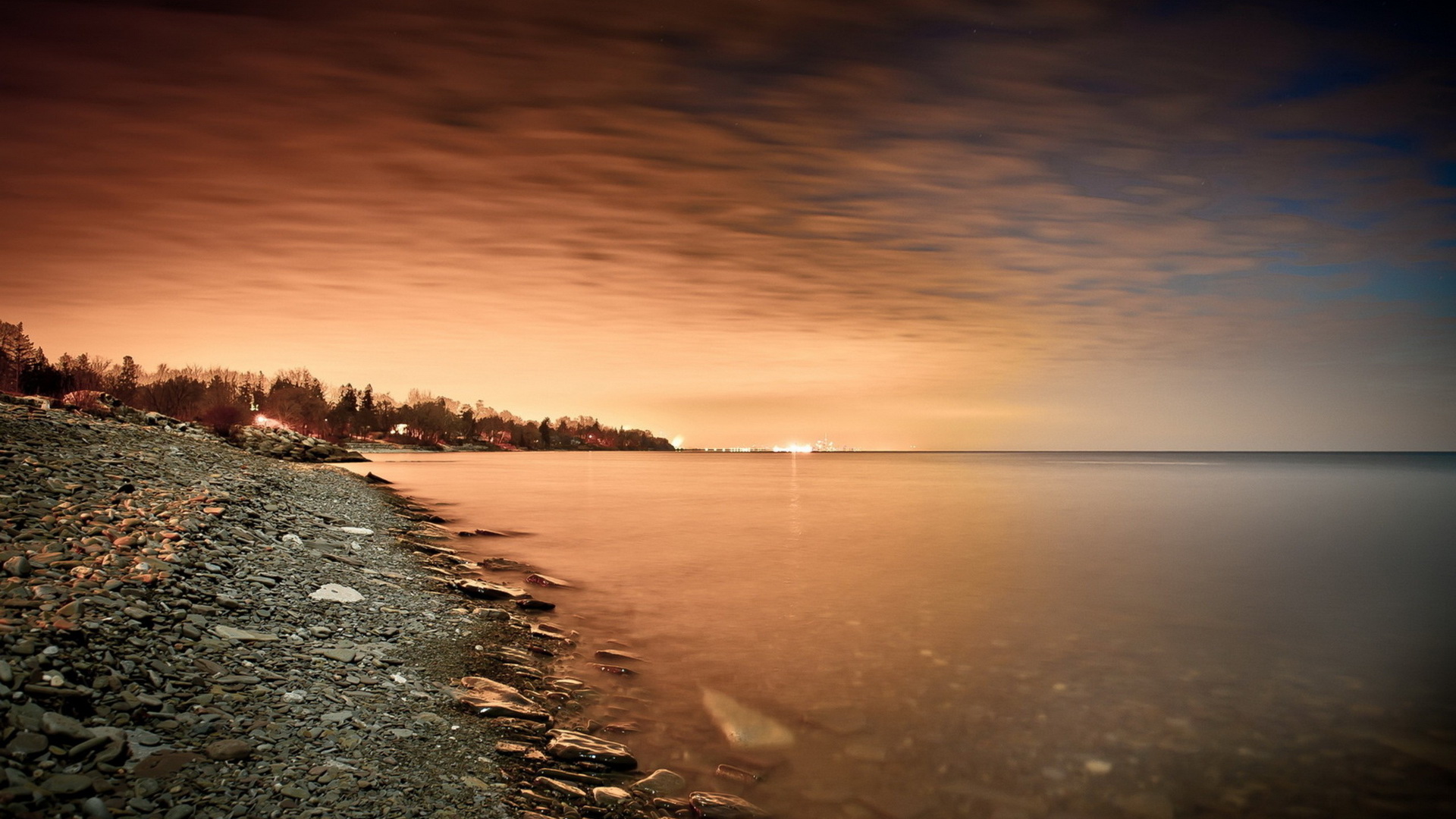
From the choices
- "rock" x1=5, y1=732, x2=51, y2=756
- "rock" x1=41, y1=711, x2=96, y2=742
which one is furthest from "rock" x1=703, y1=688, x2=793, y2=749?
"rock" x1=5, y1=732, x2=51, y2=756

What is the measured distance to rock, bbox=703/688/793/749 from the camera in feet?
23.5

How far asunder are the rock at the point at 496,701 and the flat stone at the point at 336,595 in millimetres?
3075

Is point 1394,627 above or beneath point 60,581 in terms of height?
beneath

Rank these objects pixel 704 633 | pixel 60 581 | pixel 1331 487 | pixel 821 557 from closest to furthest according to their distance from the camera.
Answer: pixel 60 581 → pixel 704 633 → pixel 821 557 → pixel 1331 487

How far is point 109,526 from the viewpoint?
27.5 ft

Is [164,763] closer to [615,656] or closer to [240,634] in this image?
[240,634]

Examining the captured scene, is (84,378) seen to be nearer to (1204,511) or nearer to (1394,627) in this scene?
(1394,627)

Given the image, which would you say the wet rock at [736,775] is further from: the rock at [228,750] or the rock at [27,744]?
the rock at [27,744]

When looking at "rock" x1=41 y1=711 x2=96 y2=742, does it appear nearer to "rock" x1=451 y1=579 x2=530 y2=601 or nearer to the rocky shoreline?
the rocky shoreline

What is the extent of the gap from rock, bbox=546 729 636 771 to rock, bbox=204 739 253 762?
7.97 feet

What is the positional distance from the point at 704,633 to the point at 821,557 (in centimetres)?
919

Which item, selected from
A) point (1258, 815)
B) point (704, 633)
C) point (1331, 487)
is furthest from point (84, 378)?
point (1331, 487)

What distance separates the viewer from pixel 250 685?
575cm

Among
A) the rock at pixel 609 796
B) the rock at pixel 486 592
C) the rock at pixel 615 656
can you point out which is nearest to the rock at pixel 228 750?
the rock at pixel 609 796
